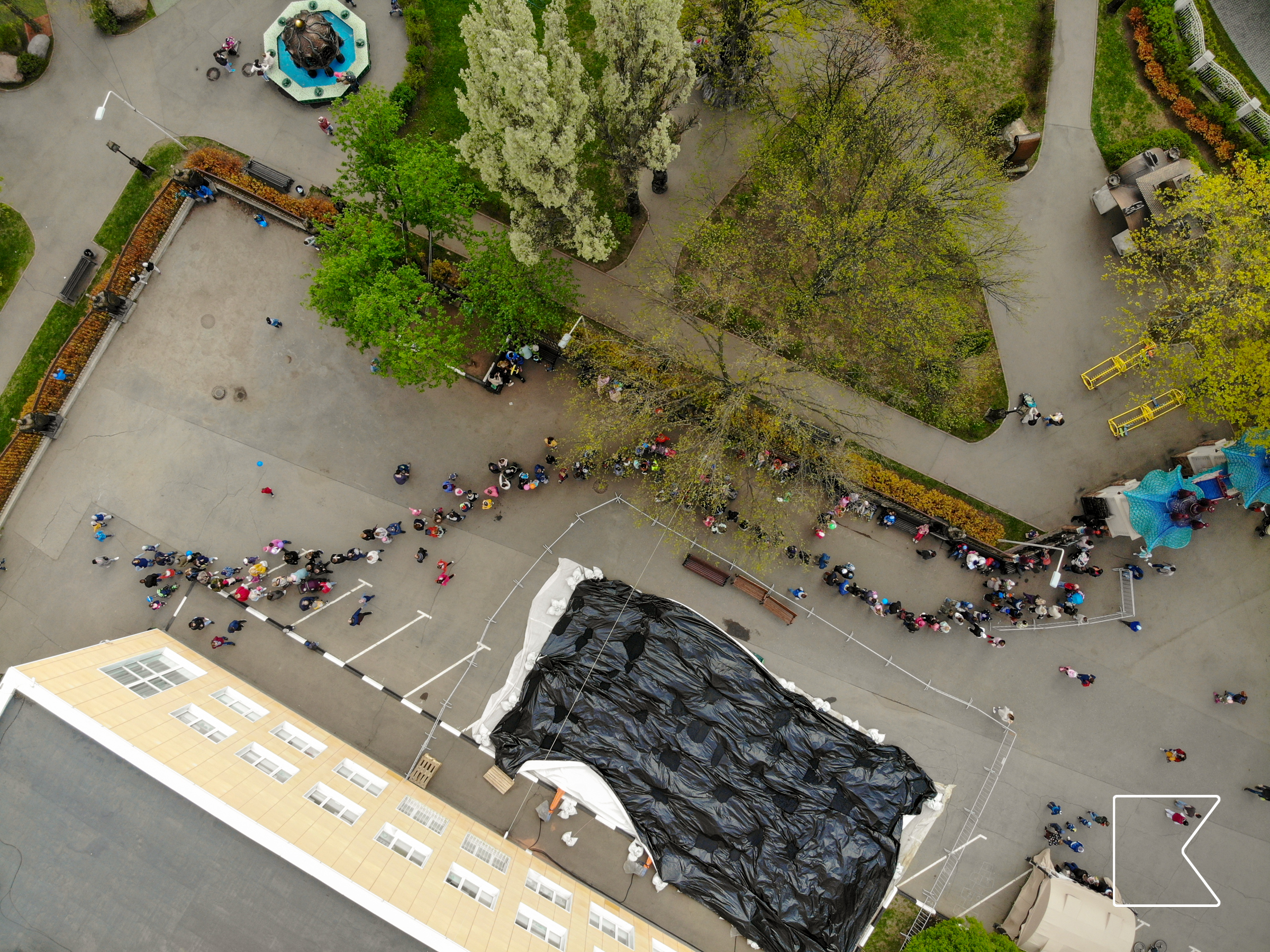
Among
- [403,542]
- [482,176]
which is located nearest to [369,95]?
[482,176]

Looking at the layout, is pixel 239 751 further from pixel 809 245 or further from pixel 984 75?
pixel 984 75

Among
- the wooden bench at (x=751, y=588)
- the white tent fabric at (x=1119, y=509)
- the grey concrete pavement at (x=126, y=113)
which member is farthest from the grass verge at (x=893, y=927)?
the grey concrete pavement at (x=126, y=113)

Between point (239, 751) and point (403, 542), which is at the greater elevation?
point (403, 542)

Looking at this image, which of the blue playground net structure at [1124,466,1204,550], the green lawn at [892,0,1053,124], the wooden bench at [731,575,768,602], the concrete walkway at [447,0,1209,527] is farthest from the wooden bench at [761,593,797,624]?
the green lawn at [892,0,1053,124]

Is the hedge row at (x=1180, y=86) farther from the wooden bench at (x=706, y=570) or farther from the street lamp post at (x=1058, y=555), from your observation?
the wooden bench at (x=706, y=570)

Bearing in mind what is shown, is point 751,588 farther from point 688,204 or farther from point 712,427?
point 688,204
